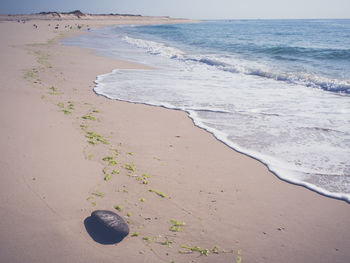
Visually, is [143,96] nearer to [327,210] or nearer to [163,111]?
[163,111]

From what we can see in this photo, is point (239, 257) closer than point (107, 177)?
Yes

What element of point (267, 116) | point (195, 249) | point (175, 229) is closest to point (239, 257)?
point (195, 249)

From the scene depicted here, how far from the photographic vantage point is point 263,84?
9375 mm

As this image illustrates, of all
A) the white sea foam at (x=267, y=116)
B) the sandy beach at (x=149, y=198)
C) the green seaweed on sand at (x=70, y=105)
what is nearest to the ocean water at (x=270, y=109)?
the white sea foam at (x=267, y=116)

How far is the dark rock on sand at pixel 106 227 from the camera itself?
7.97 feet

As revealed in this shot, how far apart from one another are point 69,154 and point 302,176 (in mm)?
3578

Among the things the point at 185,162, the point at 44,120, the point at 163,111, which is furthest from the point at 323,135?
the point at 44,120

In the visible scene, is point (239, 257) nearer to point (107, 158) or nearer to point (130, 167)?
point (130, 167)

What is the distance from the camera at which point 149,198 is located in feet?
10.1

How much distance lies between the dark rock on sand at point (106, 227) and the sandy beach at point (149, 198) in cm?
6

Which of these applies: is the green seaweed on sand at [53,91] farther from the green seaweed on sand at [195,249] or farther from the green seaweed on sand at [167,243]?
the green seaweed on sand at [195,249]

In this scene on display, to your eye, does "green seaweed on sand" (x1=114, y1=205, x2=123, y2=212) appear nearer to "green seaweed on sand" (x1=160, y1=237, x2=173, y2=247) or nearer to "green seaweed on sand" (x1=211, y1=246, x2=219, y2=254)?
"green seaweed on sand" (x1=160, y1=237, x2=173, y2=247)

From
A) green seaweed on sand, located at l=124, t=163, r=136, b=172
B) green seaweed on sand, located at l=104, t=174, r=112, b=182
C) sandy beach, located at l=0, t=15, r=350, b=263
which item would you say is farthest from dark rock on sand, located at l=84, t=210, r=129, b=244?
green seaweed on sand, located at l=124, t=163, r=136, b=172

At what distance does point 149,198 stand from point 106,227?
745 millimetres
